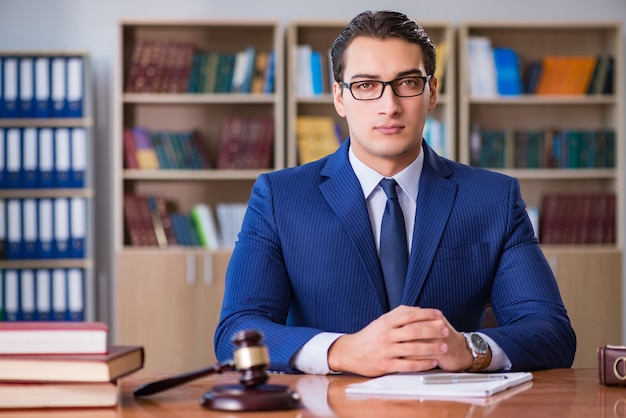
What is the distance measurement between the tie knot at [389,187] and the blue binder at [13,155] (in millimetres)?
3201

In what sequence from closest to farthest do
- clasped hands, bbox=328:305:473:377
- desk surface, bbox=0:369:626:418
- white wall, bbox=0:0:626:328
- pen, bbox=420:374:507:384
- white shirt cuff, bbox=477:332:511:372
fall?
desk surface, bbox=0:369:626:418, pen, bbox=420:374:507:384, clasped hands, bbox=328:305:473:377, white shirt cuff, bbox=477:332:511:372, white wall, bbox=0:0:626:328

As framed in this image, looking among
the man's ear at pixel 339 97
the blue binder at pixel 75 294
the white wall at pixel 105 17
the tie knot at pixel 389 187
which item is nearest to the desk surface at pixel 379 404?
the tie knot at pixel 389 187

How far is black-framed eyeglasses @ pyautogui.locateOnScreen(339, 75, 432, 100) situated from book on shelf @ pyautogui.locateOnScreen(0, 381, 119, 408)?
0.94 meters

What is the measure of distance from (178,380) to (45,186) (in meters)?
3.69

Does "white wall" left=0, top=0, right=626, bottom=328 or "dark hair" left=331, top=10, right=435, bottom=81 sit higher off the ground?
"white wall" left=0, top=0, right=626, bottom=328

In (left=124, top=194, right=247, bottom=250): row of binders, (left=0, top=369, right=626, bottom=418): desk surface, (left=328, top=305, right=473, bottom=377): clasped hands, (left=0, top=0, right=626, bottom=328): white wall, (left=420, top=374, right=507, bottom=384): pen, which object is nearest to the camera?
(left=0, top=369, right=626, bottom=418): desk surface

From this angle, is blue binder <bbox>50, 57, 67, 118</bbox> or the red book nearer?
the red book

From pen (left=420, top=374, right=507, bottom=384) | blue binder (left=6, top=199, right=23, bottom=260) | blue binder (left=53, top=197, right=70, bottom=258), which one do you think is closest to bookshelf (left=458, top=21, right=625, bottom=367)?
blue binder (left=53, top=197, right=70, bottom=258)

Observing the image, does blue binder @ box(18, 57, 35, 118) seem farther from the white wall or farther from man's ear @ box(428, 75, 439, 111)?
man's ear @ box(428, 75, 439, 111)

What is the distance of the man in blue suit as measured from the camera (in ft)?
6.43

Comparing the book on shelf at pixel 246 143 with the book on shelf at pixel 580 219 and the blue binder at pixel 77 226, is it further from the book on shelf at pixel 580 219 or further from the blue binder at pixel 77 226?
the book on shelf at pixel 580 219

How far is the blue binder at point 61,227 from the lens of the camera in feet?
15.8

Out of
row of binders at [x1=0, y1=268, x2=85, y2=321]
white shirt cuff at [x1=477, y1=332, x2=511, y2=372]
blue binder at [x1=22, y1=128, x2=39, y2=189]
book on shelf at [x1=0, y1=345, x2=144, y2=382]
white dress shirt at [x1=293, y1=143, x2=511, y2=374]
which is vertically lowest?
row of binders at [x1=0, y1=268, x2=85, y2=321]

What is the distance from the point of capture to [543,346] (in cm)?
181
